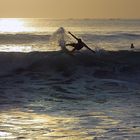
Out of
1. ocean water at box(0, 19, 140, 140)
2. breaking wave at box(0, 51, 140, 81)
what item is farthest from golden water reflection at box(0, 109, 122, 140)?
breaking wave at box(0, 51, 140, 81)

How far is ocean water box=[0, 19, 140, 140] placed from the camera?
37.3ft

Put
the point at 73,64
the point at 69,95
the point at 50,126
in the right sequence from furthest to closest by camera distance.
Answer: the point at 73,64
the point at 69,95
the point at 50,126

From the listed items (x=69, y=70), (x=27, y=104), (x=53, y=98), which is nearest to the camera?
(x=27, y=104)

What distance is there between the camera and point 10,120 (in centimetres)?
1246

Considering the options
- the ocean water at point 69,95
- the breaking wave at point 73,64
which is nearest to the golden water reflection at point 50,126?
the ocean water at point 69,95

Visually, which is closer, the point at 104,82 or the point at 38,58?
Answer: the point at 104,82

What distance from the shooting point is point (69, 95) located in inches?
669

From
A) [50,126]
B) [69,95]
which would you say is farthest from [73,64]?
[50,126]

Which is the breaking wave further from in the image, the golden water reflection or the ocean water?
the golden water reflection

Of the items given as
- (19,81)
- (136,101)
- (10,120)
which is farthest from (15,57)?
(10,120)

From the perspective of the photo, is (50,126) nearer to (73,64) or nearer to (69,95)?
(69,95)

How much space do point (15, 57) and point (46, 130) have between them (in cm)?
1380

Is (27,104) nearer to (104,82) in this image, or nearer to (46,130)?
(46,130)

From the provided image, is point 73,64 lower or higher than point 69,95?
higher
